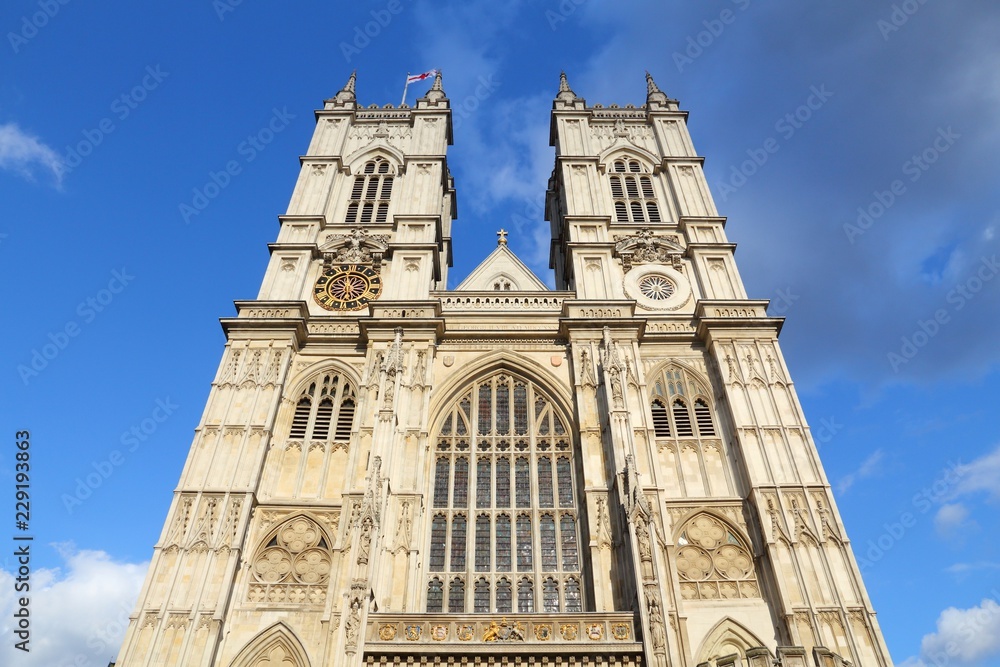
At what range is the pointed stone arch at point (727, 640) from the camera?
17672mm

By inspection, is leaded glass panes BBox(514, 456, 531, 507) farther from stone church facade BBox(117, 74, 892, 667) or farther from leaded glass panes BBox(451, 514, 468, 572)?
leaded glass panes BBox(451, 514, 468, 572)

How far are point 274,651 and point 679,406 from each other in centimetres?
1376

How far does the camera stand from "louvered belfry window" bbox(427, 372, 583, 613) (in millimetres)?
18938

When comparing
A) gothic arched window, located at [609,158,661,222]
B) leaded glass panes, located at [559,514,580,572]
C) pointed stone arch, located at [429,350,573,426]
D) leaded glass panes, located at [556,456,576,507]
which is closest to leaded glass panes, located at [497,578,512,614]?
leaded glass panes, located at [559,514,580,572]

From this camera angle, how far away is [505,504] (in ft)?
68.2

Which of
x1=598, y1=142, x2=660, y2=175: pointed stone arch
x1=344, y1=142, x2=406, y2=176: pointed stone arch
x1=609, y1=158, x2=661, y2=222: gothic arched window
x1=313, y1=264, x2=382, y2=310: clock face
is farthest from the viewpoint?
x1=598, y1=142, x2=660, y2=175: pointed stone arch

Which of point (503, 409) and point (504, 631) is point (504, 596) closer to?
point (504, 631)

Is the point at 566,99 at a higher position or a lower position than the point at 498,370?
→ higher

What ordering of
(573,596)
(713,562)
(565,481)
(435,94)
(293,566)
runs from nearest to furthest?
(573,596)
(293,566)
(713,562)
(565,481)
(435,94)

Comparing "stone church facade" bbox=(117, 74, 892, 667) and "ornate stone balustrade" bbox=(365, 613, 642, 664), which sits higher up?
"stone church facade" bbox=(117, 74, 892, 667)

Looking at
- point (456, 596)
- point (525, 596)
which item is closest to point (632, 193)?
point (525, 596)

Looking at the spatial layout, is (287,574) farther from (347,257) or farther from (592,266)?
(592,266)

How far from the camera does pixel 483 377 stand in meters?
23.7

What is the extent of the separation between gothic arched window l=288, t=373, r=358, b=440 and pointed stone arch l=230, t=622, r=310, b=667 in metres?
5.91
